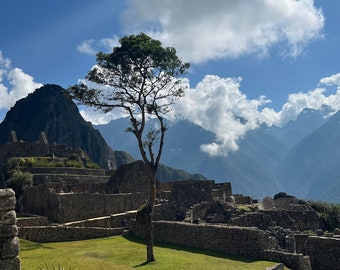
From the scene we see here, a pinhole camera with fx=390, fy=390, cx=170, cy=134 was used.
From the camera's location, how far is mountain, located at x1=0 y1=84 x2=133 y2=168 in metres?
146

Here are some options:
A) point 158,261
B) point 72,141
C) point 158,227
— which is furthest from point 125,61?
point 72,141

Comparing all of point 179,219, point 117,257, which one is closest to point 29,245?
point 117,257

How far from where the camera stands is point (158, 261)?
22.0m

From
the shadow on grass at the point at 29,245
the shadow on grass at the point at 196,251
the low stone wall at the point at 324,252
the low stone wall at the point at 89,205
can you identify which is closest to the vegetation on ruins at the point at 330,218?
the low stone wall at the point at 89,205

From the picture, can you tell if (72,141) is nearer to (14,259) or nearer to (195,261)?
(195,261)

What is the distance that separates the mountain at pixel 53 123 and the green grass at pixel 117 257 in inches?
4653

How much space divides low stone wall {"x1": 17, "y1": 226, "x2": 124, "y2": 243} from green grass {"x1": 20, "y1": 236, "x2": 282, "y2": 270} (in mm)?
1165

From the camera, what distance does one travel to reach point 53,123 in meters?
148

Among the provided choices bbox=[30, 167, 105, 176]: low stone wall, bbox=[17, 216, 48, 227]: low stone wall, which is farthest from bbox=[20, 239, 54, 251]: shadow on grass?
bbox=[30, 167, 105, 176]: low stone wall

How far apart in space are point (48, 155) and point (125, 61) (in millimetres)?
51522

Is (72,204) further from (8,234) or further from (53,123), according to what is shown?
(53,123)

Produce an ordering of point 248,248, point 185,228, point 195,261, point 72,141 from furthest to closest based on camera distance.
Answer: point 72,141
point 185,228
point 248,248
point 195,261

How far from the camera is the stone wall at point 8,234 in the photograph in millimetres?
10391

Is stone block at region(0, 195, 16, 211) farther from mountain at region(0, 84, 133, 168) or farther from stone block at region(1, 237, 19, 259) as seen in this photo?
mountain at region(0, 84, 133, 168)
